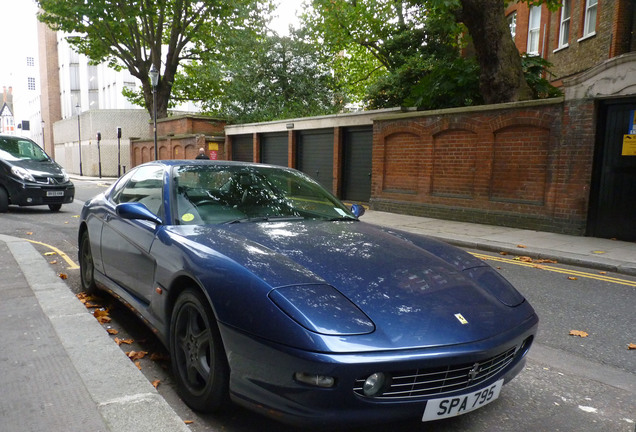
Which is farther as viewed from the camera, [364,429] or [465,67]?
[465,67]

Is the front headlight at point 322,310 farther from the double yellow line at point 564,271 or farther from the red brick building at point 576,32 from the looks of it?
the red brick building at point 576,32

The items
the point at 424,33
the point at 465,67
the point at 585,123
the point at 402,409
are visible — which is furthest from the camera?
the point at 424,33

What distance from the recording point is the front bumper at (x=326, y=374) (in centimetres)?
202

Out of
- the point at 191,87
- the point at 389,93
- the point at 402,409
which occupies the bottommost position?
the point at 402,409

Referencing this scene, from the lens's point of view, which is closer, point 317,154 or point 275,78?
point 317,154

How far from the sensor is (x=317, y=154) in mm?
18906

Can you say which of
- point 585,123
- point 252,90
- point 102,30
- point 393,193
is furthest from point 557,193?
point 102,30

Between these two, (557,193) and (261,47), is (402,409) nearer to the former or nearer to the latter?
(557,193)

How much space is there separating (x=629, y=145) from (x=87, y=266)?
9608 mm

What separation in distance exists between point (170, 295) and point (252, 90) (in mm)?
23353

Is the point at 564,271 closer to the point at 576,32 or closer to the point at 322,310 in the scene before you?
the point at 322,310

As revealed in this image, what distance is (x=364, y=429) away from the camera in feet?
8.39

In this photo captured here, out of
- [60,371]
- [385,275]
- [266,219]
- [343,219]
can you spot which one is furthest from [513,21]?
[60,371]

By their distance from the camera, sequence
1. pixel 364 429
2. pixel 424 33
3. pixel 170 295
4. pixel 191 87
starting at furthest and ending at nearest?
1. pixel 191 87
2. pixel 424 33
3. pixel 170 295
4. pixel 364 429
